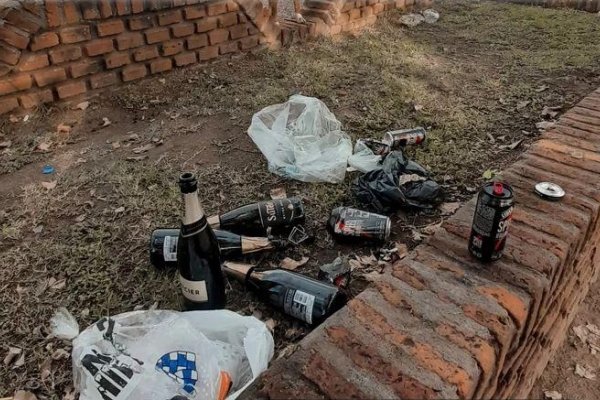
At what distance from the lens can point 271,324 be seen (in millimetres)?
2102

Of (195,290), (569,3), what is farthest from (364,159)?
(569,3)

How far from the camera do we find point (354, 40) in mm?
Answer: 5445

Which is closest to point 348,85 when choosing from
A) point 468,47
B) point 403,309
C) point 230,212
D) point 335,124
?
point 335,124

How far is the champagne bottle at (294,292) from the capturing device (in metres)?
2.02

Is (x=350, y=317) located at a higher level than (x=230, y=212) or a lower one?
higher

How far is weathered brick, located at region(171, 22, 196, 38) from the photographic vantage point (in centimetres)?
425

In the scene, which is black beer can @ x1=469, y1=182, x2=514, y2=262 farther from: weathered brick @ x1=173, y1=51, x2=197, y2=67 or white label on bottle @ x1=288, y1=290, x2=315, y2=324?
weathered brick @ x1=173, y1=51, x2=197, y2=67

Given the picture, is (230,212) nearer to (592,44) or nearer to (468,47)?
(468,47)

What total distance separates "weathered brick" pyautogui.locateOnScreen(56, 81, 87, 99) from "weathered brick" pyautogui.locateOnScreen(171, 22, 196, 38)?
891 millimetres

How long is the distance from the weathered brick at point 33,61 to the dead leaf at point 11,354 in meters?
2.38

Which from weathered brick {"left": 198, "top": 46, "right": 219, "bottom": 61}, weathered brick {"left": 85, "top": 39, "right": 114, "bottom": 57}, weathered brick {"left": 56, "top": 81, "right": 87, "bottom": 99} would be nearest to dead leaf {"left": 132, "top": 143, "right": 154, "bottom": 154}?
weathered brick {"left": 56, "top": 81, "right": 87, "bottom": 99}

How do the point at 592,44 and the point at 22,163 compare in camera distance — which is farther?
the point at 592,44

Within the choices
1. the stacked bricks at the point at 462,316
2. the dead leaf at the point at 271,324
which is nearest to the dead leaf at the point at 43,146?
the dead leaf at the point at 271,324

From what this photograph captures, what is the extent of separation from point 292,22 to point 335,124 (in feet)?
7.56
